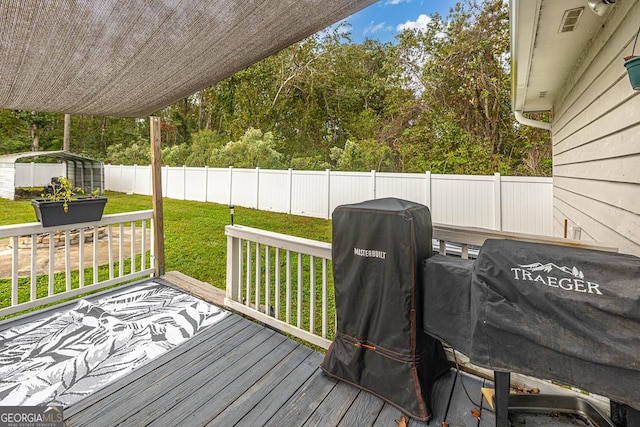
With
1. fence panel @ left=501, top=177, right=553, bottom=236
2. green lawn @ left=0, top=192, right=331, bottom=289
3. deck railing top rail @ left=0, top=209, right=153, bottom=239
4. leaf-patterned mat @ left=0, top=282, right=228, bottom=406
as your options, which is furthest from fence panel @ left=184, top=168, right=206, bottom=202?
fence panel @ left=501, top=177, right=553, bottom=236

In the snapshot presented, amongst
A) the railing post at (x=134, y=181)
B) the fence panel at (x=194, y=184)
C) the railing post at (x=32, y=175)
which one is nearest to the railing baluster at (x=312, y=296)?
the fence panel at (x=194, y=184)

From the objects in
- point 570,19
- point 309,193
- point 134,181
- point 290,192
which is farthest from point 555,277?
point 134,181

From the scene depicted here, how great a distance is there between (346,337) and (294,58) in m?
13.1

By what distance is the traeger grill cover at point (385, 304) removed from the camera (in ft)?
4.76

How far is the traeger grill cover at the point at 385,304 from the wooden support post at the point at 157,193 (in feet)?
8.04

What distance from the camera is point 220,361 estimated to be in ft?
6.56

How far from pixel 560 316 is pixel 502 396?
0.41m

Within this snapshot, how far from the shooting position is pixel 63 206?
8.73 feet

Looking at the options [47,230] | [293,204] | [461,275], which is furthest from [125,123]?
[461,275]

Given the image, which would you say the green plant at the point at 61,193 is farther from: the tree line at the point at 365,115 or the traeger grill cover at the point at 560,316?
the tree line at the point at 365,115

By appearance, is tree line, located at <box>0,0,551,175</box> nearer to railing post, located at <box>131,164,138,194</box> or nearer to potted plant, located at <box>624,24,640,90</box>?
railing post, located at <box>131,164,138,194</box>

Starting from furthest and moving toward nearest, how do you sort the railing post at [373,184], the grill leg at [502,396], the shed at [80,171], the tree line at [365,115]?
the shed at [80,171] < the tree line at [365,115] < the railing post at [373,184] < the grill leg at [502,396]

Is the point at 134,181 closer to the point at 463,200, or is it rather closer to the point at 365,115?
the point at 365,115

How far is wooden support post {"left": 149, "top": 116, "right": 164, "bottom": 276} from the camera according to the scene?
3242 mm
